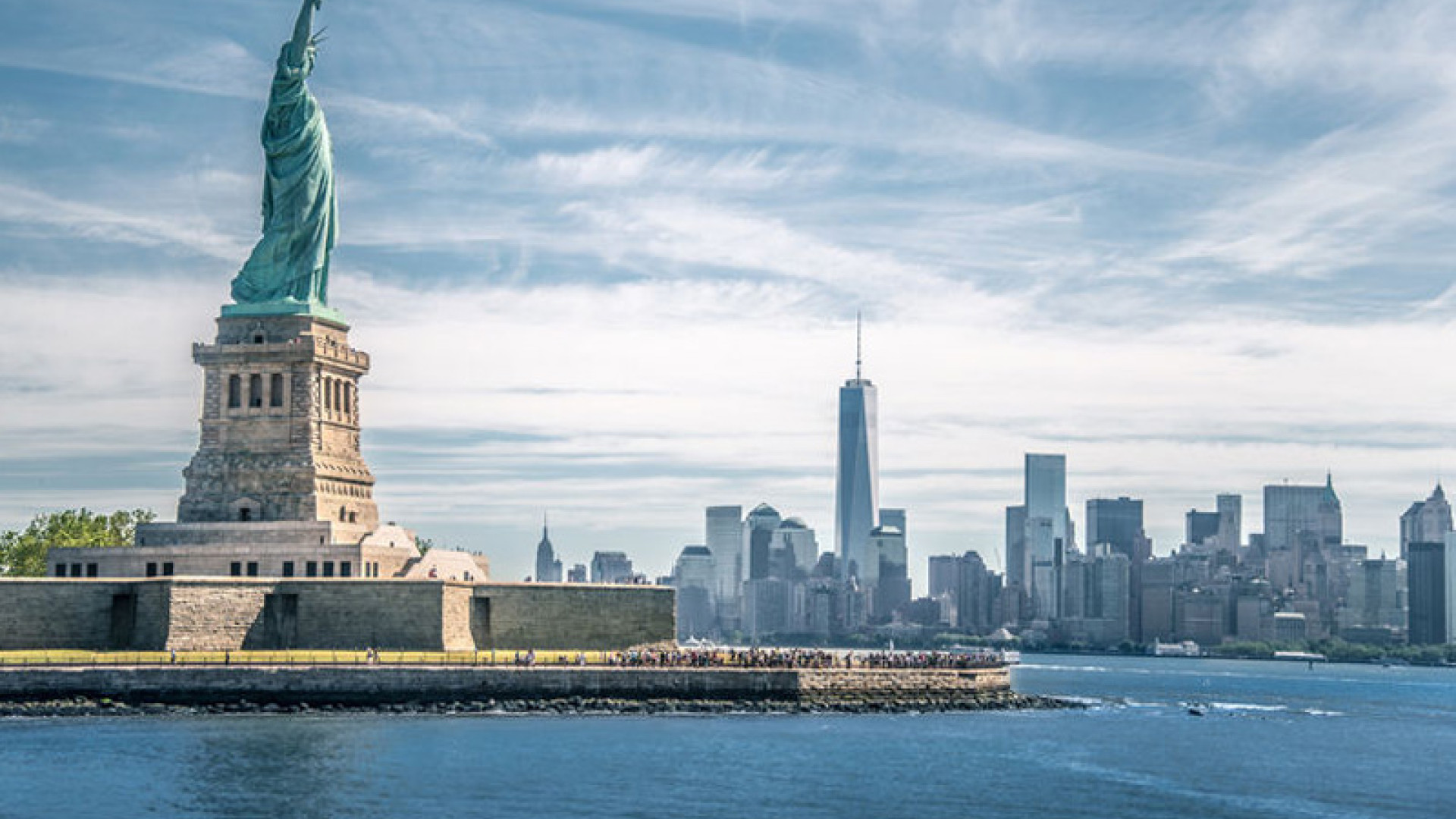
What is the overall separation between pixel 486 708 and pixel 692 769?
20.5 meters

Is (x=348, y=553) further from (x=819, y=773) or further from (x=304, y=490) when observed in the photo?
(x=819, y=773)

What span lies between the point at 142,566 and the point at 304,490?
29.2 ft

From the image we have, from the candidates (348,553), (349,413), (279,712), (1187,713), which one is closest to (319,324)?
(349,413)

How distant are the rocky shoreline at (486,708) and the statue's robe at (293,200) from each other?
25508 millimetres

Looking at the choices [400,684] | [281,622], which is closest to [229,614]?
[281,622]

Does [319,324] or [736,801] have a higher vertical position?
[319,324]

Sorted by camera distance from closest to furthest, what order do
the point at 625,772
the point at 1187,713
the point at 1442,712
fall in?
the point at 625,772 < the point at 1187,713 < the point at 1442,712

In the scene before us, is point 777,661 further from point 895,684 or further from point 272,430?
point 272,430

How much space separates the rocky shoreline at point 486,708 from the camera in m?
93.0

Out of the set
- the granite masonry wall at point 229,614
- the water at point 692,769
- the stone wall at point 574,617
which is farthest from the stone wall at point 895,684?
the granite masonry wall at point 229,614

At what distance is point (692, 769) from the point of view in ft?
256

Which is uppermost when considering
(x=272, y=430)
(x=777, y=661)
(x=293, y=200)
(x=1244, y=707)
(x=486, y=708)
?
(x=293, y=200)

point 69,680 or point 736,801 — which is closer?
point 736,801

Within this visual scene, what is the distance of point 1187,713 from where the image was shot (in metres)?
125
